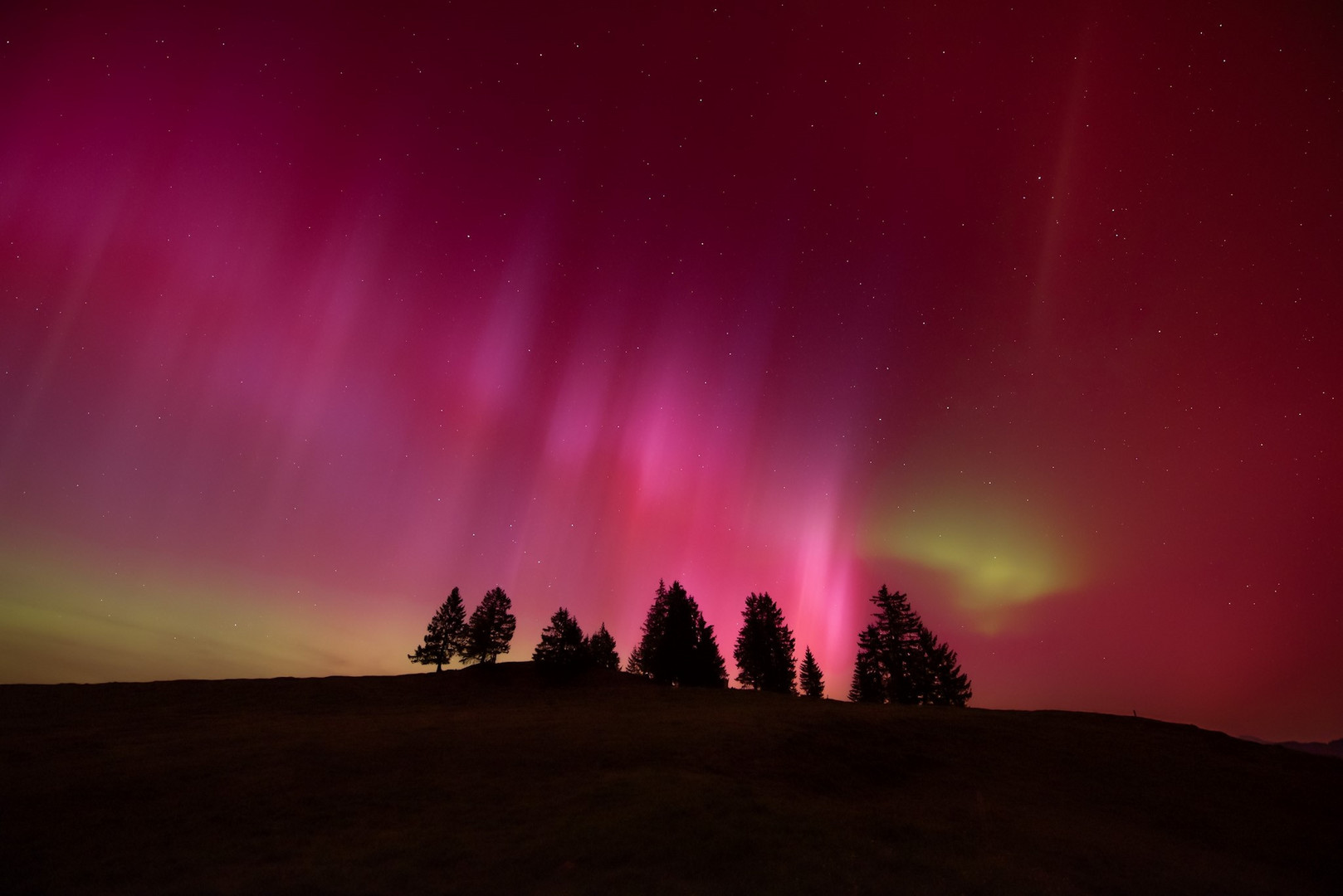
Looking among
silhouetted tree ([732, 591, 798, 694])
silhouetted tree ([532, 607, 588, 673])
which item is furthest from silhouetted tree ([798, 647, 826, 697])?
silhouetted tree ([532, 607, 588, 673])

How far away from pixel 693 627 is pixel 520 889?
192 feet

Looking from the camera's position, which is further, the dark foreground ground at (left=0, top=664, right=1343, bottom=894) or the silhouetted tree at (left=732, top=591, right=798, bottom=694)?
the silhouetted tree at (left=732, top=591, right=798, bottom=694)

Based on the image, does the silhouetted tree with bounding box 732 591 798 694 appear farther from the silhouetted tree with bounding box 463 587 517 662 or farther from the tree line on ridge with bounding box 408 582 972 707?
the silhouetted tree with bounding box 463 587 517 662

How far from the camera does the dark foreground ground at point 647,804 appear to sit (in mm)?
17766

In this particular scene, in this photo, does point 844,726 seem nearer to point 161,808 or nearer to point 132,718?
point 161,808

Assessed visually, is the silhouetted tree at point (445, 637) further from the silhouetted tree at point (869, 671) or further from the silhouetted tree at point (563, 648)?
A: the silhouetted tree at point (869, 671)

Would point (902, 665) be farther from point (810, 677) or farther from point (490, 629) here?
point (490, 629)

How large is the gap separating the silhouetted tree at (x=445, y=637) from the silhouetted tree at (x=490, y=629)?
115 cm

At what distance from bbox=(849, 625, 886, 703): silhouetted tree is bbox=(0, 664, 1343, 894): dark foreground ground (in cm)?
2895

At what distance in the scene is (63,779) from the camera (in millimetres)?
24609

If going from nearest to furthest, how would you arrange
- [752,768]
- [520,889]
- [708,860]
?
1. [520,889]
2. [708,860]
3. [752,768]

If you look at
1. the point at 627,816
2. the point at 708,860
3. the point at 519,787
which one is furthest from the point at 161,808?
the point at 708,860

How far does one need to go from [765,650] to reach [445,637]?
1678 inches

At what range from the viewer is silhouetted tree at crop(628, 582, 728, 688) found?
230 ft
